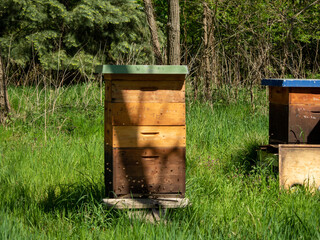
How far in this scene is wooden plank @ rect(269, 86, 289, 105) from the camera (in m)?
4.61

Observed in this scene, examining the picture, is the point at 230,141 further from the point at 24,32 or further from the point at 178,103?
the point at 24,32

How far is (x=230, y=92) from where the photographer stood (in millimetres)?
8641

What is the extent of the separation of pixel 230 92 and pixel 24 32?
5.89m

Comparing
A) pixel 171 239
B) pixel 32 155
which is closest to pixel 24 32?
pixel 32 155

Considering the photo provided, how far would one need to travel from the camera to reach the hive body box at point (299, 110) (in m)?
4.56

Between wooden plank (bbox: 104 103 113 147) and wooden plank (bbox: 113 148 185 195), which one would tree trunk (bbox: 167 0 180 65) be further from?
wooden plank (bbox: 113 148 185 195)

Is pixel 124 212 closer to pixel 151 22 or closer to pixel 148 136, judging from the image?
pixel 148 136

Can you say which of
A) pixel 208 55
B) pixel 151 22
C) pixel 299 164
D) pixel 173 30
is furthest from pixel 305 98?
pixel 208 55

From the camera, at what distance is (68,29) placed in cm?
1145

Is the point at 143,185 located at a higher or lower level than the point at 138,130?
lower

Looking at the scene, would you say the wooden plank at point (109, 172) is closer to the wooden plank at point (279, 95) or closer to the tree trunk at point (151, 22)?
the wooden plank at point (279, 95)

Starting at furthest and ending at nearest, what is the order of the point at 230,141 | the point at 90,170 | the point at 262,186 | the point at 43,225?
the point at 230,141
the point at 90,170
the point at 262,186
the point at 43,225

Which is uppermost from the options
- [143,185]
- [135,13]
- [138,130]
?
[135,13]

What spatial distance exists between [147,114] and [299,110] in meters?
2.01
